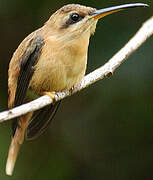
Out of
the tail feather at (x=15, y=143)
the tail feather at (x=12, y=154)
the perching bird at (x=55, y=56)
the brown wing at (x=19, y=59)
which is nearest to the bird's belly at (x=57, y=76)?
the perching bird at (x=55, y=56)

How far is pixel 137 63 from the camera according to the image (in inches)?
250

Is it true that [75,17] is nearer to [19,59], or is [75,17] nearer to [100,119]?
[19,59]

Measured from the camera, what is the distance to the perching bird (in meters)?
5.44

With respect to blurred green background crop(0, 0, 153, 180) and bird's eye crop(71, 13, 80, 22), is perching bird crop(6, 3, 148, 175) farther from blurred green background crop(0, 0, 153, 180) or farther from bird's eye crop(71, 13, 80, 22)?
blurred green background crop(0, 0, 153, 180)

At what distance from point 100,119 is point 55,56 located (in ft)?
4.62

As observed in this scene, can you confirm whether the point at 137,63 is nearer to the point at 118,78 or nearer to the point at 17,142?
the point at 118,78

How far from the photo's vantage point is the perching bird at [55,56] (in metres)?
5.44

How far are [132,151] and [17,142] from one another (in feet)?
4.48

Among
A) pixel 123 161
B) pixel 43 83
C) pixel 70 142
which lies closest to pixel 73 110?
pixel 70 142

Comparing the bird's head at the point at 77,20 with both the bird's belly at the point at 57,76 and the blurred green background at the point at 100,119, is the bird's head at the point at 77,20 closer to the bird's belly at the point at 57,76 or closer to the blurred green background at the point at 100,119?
the bird's belly at the point at 57,76

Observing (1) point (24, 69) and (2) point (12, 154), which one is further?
(2) point (12, 154)

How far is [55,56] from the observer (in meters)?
5.44

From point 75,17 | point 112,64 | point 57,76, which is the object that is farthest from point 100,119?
point 75,17

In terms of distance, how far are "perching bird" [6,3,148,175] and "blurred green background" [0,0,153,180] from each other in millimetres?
834
